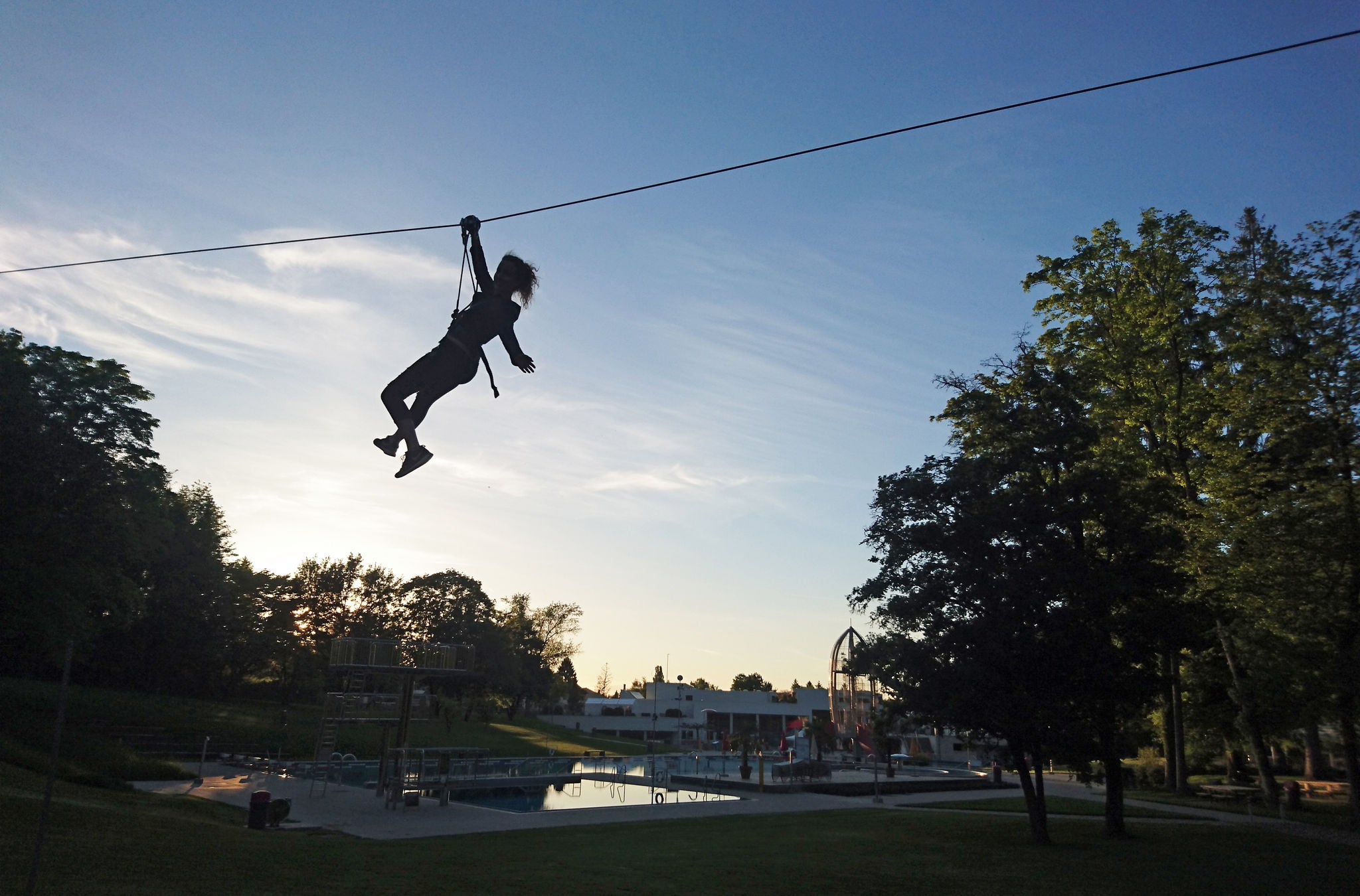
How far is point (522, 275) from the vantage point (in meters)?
6.66

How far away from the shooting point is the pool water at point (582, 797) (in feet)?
95.3

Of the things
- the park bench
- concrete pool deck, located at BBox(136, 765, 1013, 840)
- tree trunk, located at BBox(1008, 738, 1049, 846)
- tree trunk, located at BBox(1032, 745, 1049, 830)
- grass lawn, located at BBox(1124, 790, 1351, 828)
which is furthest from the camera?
the park bench

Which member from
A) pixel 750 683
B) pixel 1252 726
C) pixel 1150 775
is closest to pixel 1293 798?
pixel 1252 726

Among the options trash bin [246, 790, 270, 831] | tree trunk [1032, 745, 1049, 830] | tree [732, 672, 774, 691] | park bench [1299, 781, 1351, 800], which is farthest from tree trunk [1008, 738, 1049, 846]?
tree [732, 672, 774, 691]

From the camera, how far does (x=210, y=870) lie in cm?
1152

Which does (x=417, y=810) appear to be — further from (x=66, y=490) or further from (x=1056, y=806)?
(x=1056, y=806)

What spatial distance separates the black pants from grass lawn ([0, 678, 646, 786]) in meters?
19.7

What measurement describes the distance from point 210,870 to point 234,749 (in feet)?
116

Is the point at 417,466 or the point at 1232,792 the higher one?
the point at 417,466

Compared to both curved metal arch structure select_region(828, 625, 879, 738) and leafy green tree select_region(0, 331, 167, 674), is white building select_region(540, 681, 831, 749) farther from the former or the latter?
leafy green tree select_region(0, 331, 167, 674)

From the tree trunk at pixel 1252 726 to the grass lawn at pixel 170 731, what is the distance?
104ft

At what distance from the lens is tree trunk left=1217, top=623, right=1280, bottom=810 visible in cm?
2645

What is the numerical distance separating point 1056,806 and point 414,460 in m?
30.9

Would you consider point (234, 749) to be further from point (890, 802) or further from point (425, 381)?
point (425, 381)
